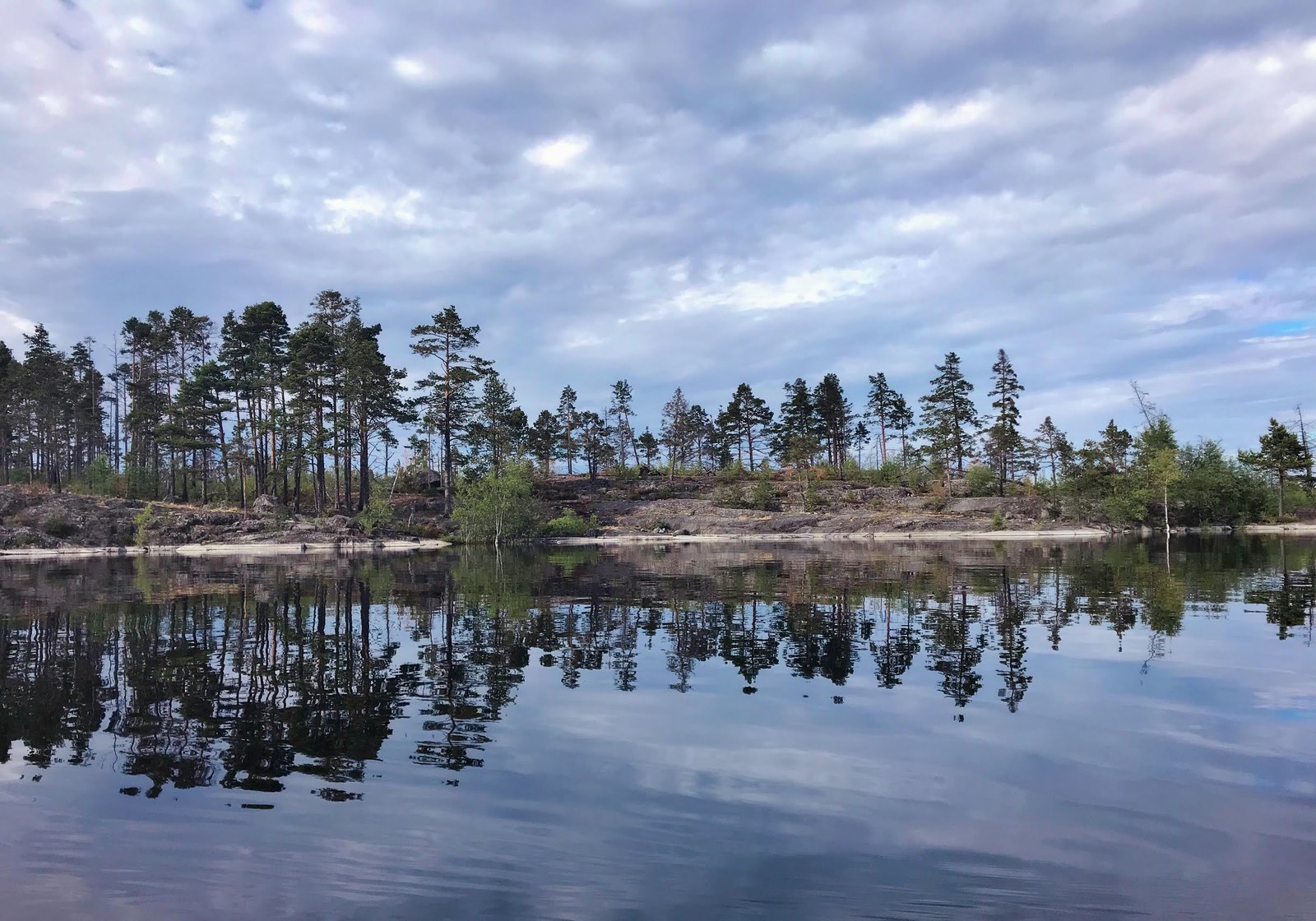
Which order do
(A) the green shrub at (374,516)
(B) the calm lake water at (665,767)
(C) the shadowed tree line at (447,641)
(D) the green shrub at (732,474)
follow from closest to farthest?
1. (B) the calm lake water at (665,767)
2. (C) the shadowed tree line at (447,641)
3. (A) the green shrub at (374,516)
4. (D) the green shrub at (732,474)

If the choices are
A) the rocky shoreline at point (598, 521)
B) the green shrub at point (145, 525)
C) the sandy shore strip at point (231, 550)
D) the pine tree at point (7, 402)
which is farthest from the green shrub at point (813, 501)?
the pine tree at point (7, 402)

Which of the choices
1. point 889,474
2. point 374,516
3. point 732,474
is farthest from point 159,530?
point 889,474

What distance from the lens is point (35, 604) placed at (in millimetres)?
23953

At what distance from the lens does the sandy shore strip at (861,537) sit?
68.1m

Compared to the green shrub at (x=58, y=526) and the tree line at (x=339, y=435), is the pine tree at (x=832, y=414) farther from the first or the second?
the green shrub at (x=58, y=526)

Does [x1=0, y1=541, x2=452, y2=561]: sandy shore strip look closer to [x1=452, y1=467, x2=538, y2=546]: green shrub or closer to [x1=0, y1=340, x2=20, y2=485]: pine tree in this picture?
[x1=452, y1=467, x2=538, y2=546]: green shrub

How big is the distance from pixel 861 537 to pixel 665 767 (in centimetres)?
6839

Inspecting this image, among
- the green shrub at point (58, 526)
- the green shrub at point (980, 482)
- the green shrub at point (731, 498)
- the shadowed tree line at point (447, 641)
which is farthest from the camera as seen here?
the green shrub at point (731, 498)

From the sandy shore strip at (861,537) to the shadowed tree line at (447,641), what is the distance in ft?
110

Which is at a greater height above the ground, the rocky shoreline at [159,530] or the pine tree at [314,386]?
the pine tree at [314,386]

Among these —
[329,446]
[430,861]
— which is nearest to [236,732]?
[430,861]

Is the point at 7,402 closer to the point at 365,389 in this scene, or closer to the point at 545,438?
the point at 365,389

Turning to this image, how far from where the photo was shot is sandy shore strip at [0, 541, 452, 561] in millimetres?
55188

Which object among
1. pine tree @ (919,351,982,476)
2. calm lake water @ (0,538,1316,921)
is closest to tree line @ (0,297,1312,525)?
pine tree @ (919,351,982,476)
